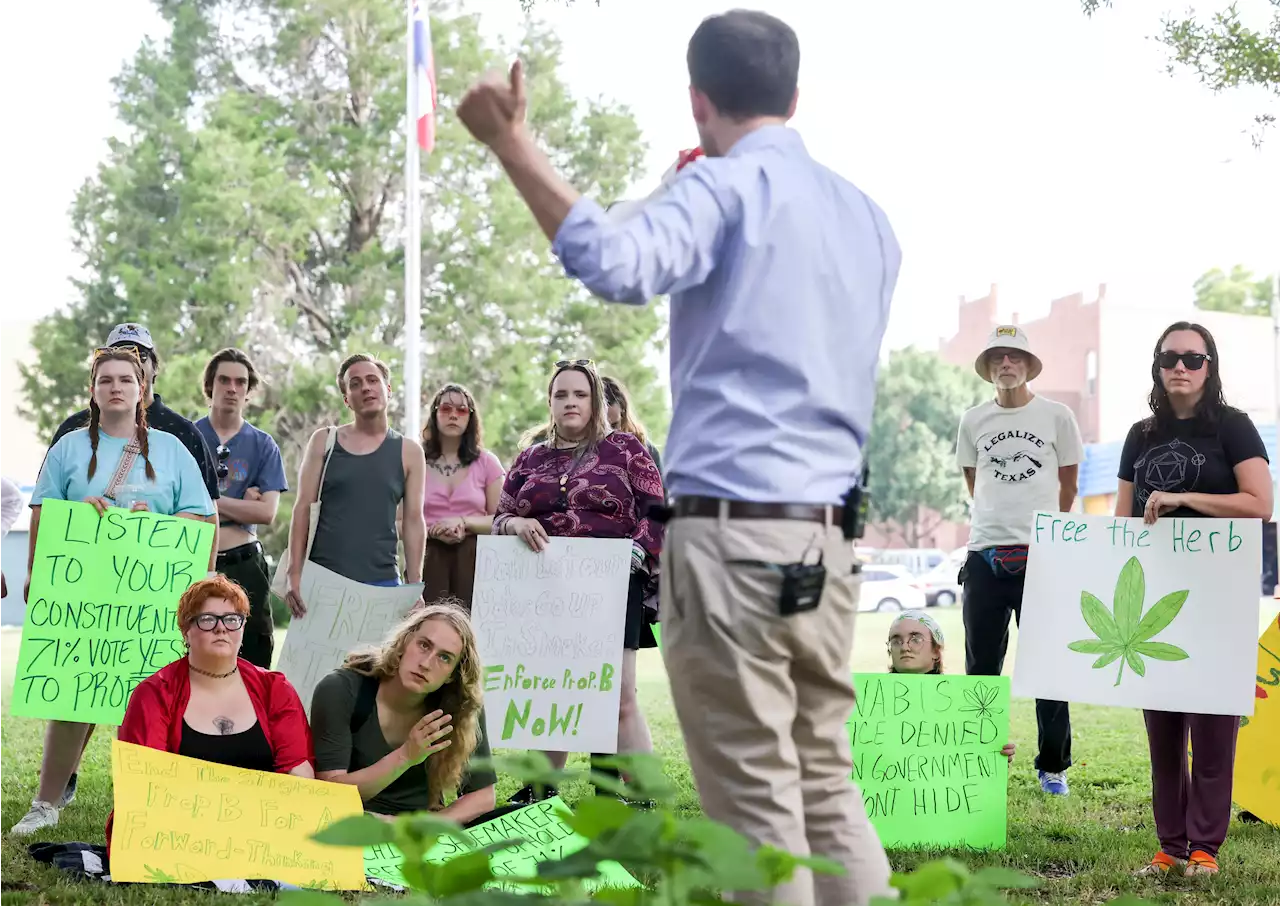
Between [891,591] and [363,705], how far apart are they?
98.7 ft

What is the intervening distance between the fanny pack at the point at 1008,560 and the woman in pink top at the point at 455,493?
2.23m

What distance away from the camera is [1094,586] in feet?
17.0

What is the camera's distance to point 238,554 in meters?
5.95

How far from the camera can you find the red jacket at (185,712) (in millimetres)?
4414

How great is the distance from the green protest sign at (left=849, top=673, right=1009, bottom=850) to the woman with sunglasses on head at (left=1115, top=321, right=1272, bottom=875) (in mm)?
660

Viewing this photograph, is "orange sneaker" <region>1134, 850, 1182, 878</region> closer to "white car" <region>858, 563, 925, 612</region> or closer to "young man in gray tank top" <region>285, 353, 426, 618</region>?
"young man in gray tank top" <region>285, 353, 426, 618</region>

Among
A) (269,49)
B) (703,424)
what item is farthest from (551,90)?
(703,424)

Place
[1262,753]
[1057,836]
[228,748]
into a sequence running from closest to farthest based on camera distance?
[228,748], [1057,836], [1262,753]

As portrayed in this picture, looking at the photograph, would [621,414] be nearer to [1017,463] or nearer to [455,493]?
[455,493]

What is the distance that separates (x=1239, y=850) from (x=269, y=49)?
2742 centimetres

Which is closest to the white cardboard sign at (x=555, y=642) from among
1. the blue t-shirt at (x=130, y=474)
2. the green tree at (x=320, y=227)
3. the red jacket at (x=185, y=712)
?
the blue t-shirt at (x=130, y=474)

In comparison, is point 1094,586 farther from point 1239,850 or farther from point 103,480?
point 103,480

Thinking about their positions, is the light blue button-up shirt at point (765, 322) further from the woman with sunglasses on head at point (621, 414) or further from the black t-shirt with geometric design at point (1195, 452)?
the woman with sunglasses on head at point (621, 414)

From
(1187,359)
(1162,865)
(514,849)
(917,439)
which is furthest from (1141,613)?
(917,439)
